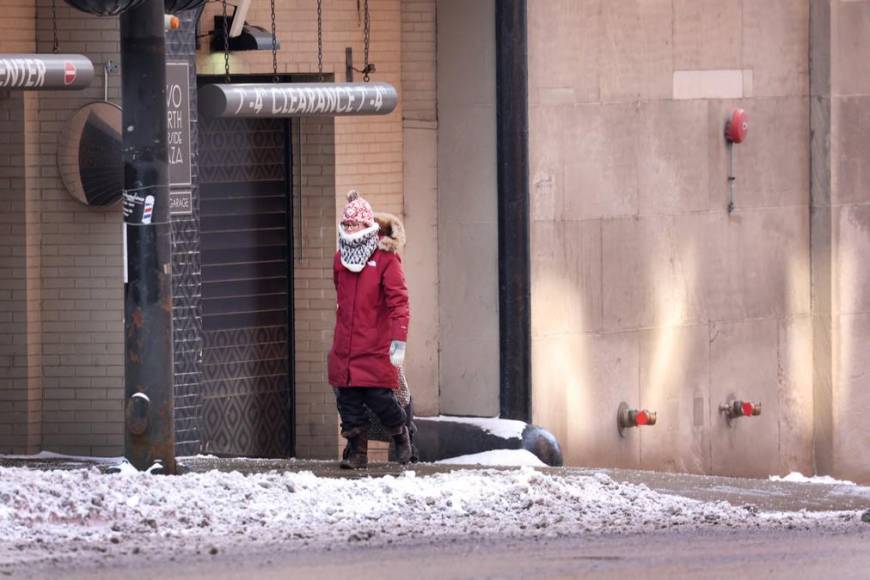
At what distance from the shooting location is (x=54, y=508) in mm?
8945

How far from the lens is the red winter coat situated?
10.8 m

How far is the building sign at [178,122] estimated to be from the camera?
12125 millimetres

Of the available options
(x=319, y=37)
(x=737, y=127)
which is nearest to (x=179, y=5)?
(x=319, y=37)

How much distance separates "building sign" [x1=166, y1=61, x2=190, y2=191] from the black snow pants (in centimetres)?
217

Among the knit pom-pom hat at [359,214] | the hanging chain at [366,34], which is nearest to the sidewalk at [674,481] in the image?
the knit pom-pom hat at [359,214]

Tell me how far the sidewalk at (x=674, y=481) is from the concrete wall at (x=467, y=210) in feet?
7.43

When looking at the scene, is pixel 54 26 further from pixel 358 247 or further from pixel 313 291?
pixel 313 291

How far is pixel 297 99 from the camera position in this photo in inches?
468

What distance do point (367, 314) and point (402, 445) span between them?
951 mm

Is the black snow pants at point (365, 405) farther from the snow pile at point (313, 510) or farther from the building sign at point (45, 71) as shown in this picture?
the building sign at point (45, 71)

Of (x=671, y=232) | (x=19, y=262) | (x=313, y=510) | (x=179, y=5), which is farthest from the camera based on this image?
(x=671, y=232)

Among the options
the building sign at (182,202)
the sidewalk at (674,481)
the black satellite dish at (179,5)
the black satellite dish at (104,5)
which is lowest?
the sidewalk at (674,481)

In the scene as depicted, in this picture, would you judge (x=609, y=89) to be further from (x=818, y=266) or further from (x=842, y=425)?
(x=842, y=425)

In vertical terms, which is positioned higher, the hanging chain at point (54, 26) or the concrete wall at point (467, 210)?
the hanging chain at point (54, 26)
